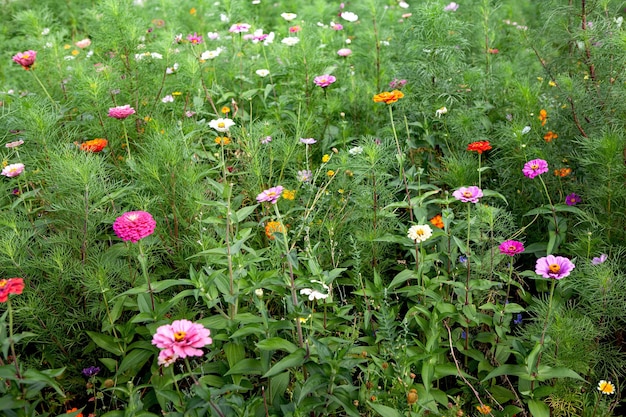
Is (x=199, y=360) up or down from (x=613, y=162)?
down

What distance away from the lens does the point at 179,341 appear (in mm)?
1549

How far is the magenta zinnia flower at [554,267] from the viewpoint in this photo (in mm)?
1859

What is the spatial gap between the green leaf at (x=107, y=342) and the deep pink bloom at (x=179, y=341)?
559 millimetres

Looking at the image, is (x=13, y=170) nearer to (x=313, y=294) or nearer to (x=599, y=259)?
(x=313, y=294)

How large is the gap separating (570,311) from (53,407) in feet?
5.88

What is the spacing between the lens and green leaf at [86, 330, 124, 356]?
2.06 meters

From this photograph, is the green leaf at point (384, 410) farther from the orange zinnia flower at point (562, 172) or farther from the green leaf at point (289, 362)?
the orange zinnia flower at point (562, 172)

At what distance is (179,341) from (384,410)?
0.65 m

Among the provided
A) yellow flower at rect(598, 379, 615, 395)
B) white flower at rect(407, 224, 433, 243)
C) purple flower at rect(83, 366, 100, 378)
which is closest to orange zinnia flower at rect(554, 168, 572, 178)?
white flower at rect(407, 224, 433, 243)

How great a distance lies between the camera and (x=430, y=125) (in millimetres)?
3059

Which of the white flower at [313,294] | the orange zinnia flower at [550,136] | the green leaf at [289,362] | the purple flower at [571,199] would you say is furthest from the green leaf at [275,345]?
the orange zinnia flower at [550,136]

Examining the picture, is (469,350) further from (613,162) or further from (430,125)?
(430,125)

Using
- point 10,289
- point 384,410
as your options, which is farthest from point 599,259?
point 10,289

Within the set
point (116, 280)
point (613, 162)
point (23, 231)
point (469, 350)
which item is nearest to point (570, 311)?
point (469, 350)
